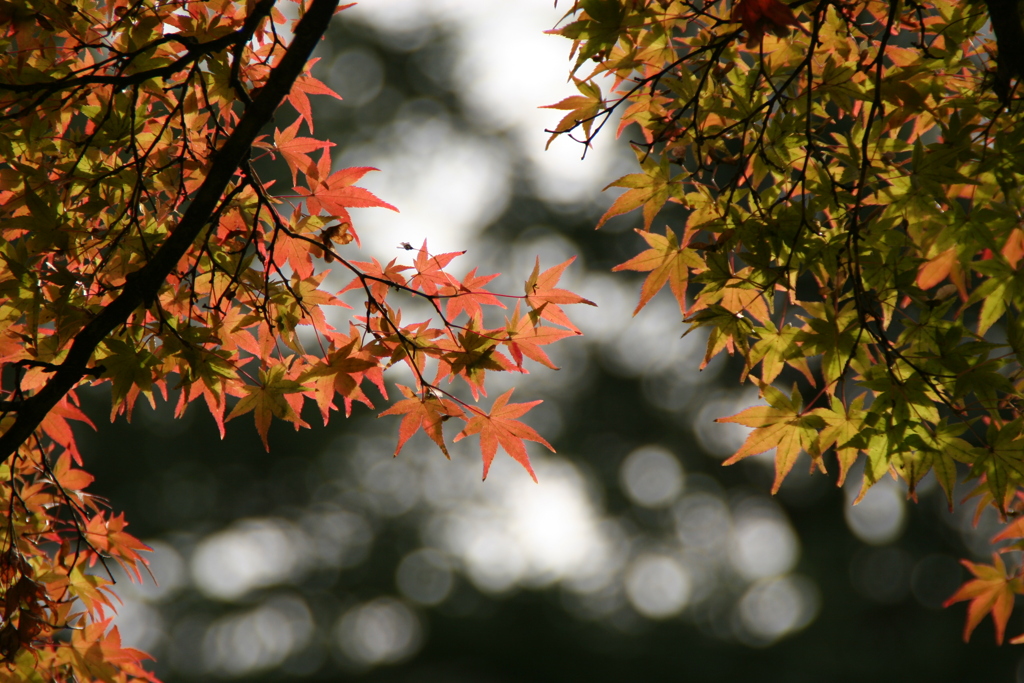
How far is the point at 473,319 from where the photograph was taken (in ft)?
4.52

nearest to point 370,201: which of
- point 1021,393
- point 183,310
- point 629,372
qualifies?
point 183,310

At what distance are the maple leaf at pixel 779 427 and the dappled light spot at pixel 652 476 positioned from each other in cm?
670

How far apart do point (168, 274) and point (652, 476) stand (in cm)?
723

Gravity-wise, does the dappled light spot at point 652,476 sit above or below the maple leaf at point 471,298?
above

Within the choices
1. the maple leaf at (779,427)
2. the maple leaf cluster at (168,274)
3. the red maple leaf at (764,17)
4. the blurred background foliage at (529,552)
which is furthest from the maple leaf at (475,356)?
the blurred background foliage at (529,552)

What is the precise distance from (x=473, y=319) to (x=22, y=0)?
919 millimetres

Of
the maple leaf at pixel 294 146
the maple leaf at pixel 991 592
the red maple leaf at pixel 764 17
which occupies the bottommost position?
the maple leaf at pixel 991 592

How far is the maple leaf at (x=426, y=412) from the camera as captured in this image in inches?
51.1

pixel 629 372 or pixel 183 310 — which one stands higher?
pixel 629 372

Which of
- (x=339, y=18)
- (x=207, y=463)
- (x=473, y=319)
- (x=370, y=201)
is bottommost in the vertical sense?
(x=473, y=319)

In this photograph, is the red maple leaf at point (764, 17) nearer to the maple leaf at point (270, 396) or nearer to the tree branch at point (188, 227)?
the tree branch at point (188, 227)

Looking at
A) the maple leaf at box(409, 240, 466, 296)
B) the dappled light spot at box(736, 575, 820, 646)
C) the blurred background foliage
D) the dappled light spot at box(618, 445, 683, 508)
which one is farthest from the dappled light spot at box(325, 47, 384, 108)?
the maple leaf at box(409, 240, 466, 296)

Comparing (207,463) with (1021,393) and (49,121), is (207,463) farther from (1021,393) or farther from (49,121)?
(1021,393)

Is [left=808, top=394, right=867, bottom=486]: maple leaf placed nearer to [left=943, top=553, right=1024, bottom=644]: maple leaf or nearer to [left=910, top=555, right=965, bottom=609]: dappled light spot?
[left=943, top=553, right=1024, bottom=644]: maple leaf
